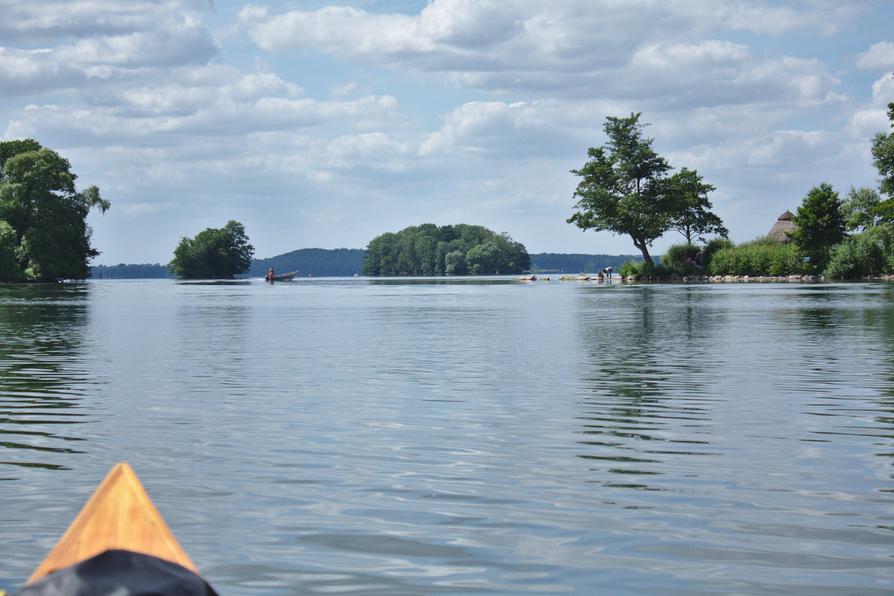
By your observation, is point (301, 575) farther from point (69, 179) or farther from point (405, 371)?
point (69, 179)

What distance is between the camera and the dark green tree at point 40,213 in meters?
109

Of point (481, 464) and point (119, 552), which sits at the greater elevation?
point (119, 552)

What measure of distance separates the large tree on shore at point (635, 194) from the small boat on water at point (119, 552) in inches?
4276

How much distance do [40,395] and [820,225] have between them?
8459 cm

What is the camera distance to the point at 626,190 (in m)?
114

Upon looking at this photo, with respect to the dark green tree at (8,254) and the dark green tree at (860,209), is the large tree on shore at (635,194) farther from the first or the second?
the dark green tree at (8,254)

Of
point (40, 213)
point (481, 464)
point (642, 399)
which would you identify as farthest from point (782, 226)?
point (481, 464)

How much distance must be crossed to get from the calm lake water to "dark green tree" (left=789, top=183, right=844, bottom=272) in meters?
71.0

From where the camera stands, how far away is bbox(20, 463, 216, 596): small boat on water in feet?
10.9

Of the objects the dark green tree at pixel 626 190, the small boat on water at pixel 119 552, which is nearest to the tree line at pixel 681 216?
the dark green tree at pixel 626 190

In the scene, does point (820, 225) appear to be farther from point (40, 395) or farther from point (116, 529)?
point (116, 529)

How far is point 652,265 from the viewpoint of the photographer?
109000mm

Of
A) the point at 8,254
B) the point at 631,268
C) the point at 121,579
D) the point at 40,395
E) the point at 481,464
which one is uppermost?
the point at 8,254

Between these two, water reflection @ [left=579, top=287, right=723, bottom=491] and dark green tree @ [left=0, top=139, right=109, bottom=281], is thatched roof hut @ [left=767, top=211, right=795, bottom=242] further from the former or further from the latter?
water reflection @ [left=579, top=287, right=723, bottom=491]
